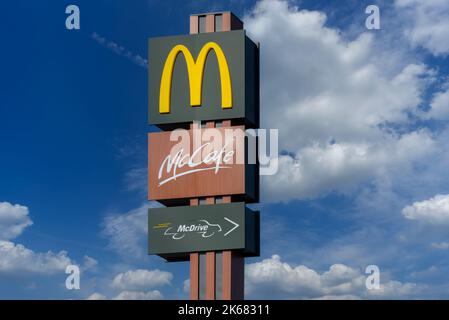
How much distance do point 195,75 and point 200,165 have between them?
502 centimetres

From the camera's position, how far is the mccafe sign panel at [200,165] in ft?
175

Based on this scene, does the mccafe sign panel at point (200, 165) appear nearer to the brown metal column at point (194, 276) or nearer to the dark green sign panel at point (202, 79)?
the dark green sign panel at point (202, 79)

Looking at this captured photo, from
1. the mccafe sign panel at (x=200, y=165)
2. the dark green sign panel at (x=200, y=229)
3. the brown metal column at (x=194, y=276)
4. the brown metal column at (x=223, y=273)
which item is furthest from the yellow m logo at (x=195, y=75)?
the brown metal column at (x=194, y=276)

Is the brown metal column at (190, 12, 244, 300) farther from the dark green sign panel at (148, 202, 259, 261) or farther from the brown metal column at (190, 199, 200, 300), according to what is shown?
the dark green sign panel at (148, 202, 259, 261)

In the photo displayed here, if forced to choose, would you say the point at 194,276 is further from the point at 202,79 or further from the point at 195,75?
the point at 195,75

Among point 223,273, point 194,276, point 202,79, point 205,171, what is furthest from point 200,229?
point 202,79

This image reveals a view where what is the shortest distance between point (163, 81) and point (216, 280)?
11.6m

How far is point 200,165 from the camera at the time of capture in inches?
2117

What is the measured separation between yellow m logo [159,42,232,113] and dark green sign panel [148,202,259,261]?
18.7 feet

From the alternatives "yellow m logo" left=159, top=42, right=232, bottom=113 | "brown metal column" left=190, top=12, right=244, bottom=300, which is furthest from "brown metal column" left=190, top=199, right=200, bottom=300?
"yellow m logo" left=159, top=42, right=232, bottom=113

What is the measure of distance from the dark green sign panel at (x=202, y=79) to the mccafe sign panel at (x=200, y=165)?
37.8 inches

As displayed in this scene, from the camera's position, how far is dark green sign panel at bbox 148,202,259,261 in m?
52.8
